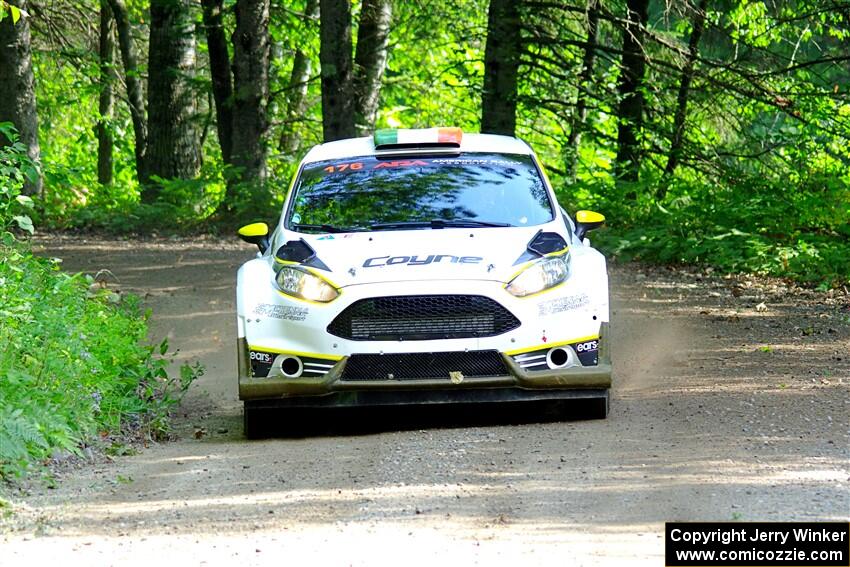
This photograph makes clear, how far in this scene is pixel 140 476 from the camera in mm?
7125

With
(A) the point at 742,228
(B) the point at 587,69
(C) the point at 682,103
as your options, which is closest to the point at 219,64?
(B) the point at 587,69

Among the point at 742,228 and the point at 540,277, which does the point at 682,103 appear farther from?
the point at 540,277

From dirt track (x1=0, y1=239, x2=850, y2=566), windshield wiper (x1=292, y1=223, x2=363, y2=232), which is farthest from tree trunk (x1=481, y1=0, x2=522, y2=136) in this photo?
windshield wiper (x1=292, y1=223, x2=363, y2=232)

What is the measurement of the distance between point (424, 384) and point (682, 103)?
12.8 m

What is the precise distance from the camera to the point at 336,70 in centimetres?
2020

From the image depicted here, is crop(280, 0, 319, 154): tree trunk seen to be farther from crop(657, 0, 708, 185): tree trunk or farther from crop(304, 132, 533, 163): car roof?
crop(304, 132, 533, 163): car roof

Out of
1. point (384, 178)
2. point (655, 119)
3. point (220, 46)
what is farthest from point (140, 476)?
point (220, 46)

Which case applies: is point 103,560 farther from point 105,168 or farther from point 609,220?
point 105,168

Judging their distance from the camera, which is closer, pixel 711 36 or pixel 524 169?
pixel 524 169

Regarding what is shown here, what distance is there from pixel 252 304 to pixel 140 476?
1515 mm

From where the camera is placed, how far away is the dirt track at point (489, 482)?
5.41 metres

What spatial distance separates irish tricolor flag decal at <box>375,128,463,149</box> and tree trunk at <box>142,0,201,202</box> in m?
14.0

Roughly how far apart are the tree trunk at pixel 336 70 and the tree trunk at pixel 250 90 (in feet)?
5.33

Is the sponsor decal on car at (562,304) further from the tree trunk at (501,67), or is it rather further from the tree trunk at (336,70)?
the tree trunk at (336,70)
